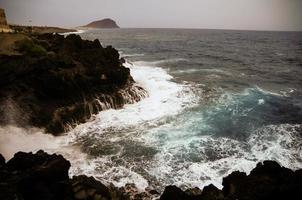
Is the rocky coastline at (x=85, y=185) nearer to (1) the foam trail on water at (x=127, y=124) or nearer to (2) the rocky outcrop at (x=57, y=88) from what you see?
(1) the foam trail on water at (x=127, y=124)

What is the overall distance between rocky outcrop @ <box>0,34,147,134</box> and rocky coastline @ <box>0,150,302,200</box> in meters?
8.14

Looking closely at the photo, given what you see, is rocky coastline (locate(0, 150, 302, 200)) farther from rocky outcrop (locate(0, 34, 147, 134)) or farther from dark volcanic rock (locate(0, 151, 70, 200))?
rocky outcrop (locate(0, 34, 147, 134))

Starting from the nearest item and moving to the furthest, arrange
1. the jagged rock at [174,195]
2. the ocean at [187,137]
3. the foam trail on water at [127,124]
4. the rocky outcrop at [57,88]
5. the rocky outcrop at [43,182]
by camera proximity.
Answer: the rocky outcrop at [43,182] < the jagged rock at [174,195] < the foam trail on water at [127,124] < the ocean at [187,137] < the rocky outcrop at [57,88]

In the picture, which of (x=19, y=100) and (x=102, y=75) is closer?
(x=19, y=100)

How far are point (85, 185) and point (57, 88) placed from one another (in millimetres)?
11894

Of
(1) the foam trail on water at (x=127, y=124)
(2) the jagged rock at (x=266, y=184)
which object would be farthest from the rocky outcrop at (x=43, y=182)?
(2) the jagged rock at (x=266, y=184)

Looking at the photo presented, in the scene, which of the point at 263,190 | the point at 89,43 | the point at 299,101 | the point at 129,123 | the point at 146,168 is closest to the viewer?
the point at 263,190

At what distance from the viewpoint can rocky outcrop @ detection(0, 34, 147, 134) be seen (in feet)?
61.1

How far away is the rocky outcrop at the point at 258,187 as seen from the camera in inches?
364

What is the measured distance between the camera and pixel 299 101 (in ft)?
86.6

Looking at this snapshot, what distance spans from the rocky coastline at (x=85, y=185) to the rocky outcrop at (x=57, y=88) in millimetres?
8138

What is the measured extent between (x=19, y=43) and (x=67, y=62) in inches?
276

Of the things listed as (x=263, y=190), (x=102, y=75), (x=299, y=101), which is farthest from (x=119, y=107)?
(x=299, y=101)

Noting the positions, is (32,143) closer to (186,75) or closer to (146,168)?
(146,168)
